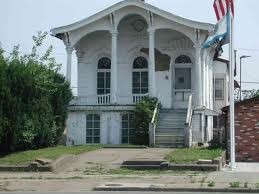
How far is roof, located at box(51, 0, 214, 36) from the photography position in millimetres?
32281

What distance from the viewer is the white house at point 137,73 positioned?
3253cm

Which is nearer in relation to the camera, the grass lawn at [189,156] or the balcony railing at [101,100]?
the grass lawn at [189,156]

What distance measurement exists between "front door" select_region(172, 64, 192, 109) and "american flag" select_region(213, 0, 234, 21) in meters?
12.1

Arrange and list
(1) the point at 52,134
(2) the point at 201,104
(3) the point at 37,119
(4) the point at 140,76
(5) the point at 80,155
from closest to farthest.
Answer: (5) the point at 80,155 → (3) the point at 37,119 → (1) the point at 52,134 → (2) the point at 201,104 → (4) the point at 140,76

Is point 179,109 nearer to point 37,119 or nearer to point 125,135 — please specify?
point 125,135

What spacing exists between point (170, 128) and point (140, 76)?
5395mm

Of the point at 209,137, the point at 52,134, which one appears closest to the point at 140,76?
the point at 209,137

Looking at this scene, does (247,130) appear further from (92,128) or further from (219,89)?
(219,89)

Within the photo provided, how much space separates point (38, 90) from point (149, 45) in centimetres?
796

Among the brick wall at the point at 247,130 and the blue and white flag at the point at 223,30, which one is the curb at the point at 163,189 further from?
the brick wall at the point at 247,130

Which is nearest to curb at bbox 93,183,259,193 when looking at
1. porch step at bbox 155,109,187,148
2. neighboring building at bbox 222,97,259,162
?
neighboring building at bbox 222,97,259,162

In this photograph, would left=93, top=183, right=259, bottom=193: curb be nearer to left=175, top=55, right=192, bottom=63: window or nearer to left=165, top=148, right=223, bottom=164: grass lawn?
left=165, top=148, right=223, bottom=164: grass lawn

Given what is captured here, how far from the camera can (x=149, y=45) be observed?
108 ft

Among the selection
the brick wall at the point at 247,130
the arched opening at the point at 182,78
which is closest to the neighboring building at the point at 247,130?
the brick wall at the point at 247,130
